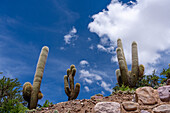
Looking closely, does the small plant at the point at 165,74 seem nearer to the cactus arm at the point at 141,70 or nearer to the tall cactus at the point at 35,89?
the cactus arm at the point at 141,70

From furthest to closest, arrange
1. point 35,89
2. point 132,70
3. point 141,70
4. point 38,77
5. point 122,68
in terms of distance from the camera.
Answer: point 141,70 < point 132,70 < point 122,68 < point 38,77 < point 35,89

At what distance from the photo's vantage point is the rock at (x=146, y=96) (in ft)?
20.2

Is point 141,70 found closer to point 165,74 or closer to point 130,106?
point 165,74

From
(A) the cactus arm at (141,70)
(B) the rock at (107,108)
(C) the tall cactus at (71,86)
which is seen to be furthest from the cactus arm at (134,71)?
(B) the rock at (107,108)

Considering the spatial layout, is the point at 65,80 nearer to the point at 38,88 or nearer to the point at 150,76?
the point at 38,88

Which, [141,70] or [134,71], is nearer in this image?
[134,71]

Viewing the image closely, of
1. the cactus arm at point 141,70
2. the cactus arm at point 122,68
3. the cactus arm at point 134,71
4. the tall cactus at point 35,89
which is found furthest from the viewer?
the cactus arm at point 141,70

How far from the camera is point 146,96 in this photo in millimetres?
6277

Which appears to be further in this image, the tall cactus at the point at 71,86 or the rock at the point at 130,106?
the tall cactus at the point at 71,86

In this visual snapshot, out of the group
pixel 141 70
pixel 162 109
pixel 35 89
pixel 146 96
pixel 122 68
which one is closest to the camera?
pixel 162 109

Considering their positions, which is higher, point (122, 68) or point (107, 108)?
point (122, 68)

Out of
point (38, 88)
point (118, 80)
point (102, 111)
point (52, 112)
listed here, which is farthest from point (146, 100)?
point (118, 80)

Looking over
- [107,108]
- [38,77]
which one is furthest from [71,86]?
[107,108]

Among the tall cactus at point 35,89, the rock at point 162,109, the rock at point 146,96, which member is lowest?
the rock at point 162,109
